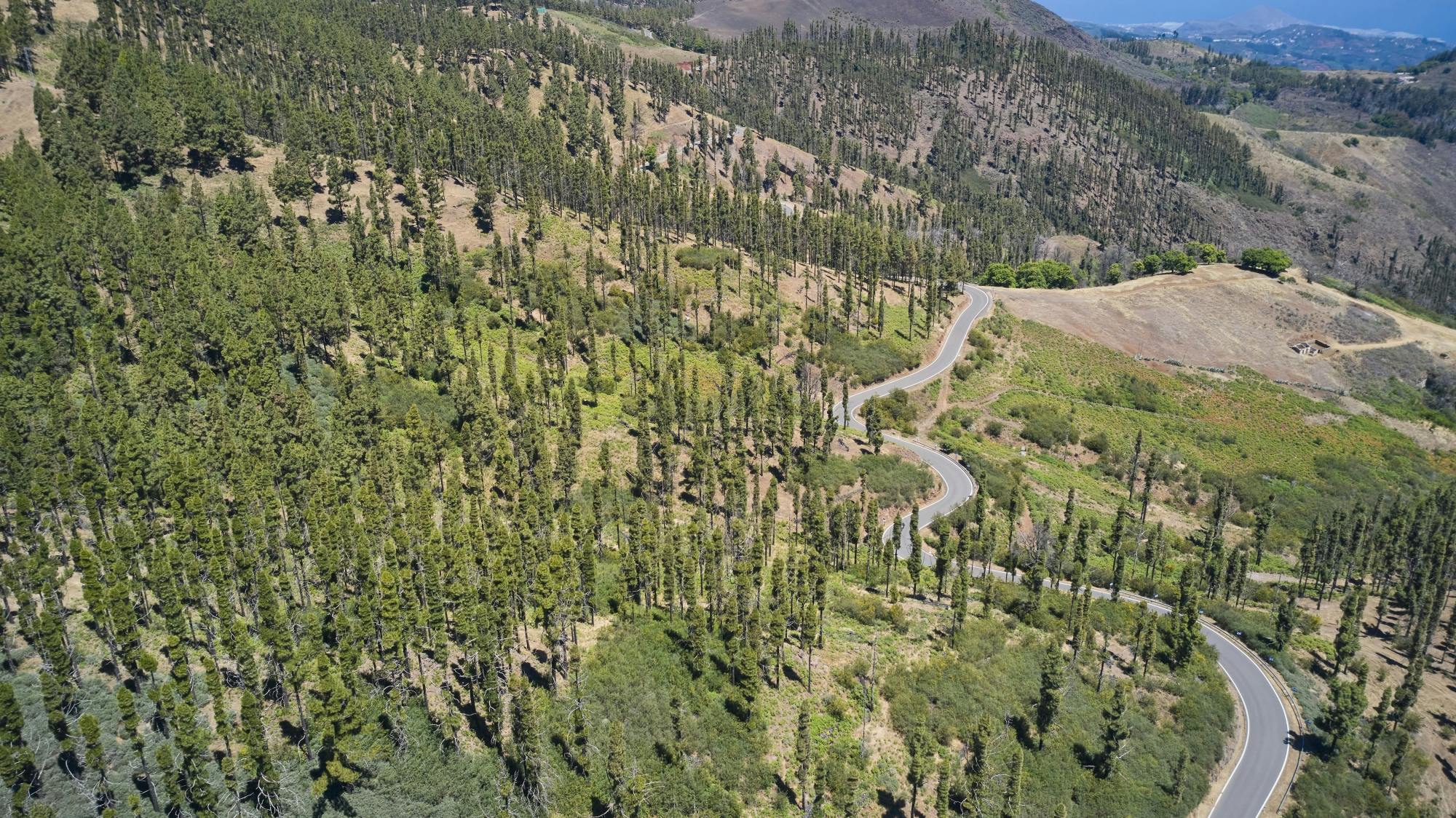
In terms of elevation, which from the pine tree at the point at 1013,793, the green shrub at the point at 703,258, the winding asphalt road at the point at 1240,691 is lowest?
the winding asphalt road at the point at 1240,691

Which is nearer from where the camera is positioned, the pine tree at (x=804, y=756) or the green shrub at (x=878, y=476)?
the pine tree at (x=804, y=756)

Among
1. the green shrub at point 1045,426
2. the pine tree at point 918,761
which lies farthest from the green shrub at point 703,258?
the pine tree at point 918,761

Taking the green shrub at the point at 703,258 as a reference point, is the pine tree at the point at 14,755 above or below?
below

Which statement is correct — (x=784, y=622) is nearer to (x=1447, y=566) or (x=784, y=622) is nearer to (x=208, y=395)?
(x=208, y=395)

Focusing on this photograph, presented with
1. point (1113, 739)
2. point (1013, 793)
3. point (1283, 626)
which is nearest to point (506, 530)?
point (1013, 793)

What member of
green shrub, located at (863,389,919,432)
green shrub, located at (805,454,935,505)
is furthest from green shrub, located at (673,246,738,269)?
green shrub, located at (805,454,935,505)

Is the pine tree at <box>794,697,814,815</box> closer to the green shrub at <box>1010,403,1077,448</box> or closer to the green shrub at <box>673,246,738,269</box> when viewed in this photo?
the green shrub at <box>1010,403,1077,448</box>

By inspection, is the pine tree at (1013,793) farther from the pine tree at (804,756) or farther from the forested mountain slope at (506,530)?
the pine tree at (804,756)

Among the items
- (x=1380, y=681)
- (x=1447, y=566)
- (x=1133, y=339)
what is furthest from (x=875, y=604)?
(x=1133, y=339)
